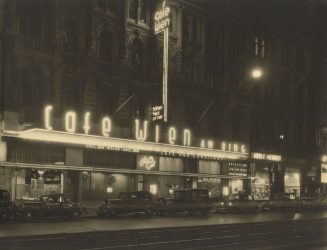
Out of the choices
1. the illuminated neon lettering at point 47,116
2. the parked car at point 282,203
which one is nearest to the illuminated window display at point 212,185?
the parked car at point 282,203

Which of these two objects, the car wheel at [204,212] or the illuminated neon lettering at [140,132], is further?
the car wheel at [204,212]

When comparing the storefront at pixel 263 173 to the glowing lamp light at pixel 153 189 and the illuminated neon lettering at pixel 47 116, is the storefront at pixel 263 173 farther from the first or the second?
the illuminated neon lettering at pixel 47 116

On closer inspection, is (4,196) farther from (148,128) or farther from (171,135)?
(171,135)

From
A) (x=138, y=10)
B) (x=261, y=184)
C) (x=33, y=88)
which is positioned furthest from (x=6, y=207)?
(x=261, y=184)

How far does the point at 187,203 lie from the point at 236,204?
505 cm

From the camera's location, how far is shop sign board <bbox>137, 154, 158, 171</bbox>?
4306 cm

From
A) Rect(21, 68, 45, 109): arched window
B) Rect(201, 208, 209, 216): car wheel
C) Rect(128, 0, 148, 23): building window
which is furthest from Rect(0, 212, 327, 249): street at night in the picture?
Rect(128, 0, 148, 23): building window

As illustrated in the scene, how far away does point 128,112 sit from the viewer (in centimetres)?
Result: 4259

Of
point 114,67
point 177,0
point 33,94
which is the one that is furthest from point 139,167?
point 177,0

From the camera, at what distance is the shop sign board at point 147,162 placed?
43.1 m

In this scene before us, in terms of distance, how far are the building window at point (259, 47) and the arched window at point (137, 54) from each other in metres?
16.3

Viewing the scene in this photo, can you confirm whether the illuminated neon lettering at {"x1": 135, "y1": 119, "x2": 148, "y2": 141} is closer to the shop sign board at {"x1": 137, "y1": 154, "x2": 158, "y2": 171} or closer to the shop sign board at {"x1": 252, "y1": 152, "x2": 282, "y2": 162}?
the shop sign board at {"x1": 137, "y1": 154, "x2": 158, "y2": 171}

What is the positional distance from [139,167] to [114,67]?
7.55 meters

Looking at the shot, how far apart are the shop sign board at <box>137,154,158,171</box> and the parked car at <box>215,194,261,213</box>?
224 inches
